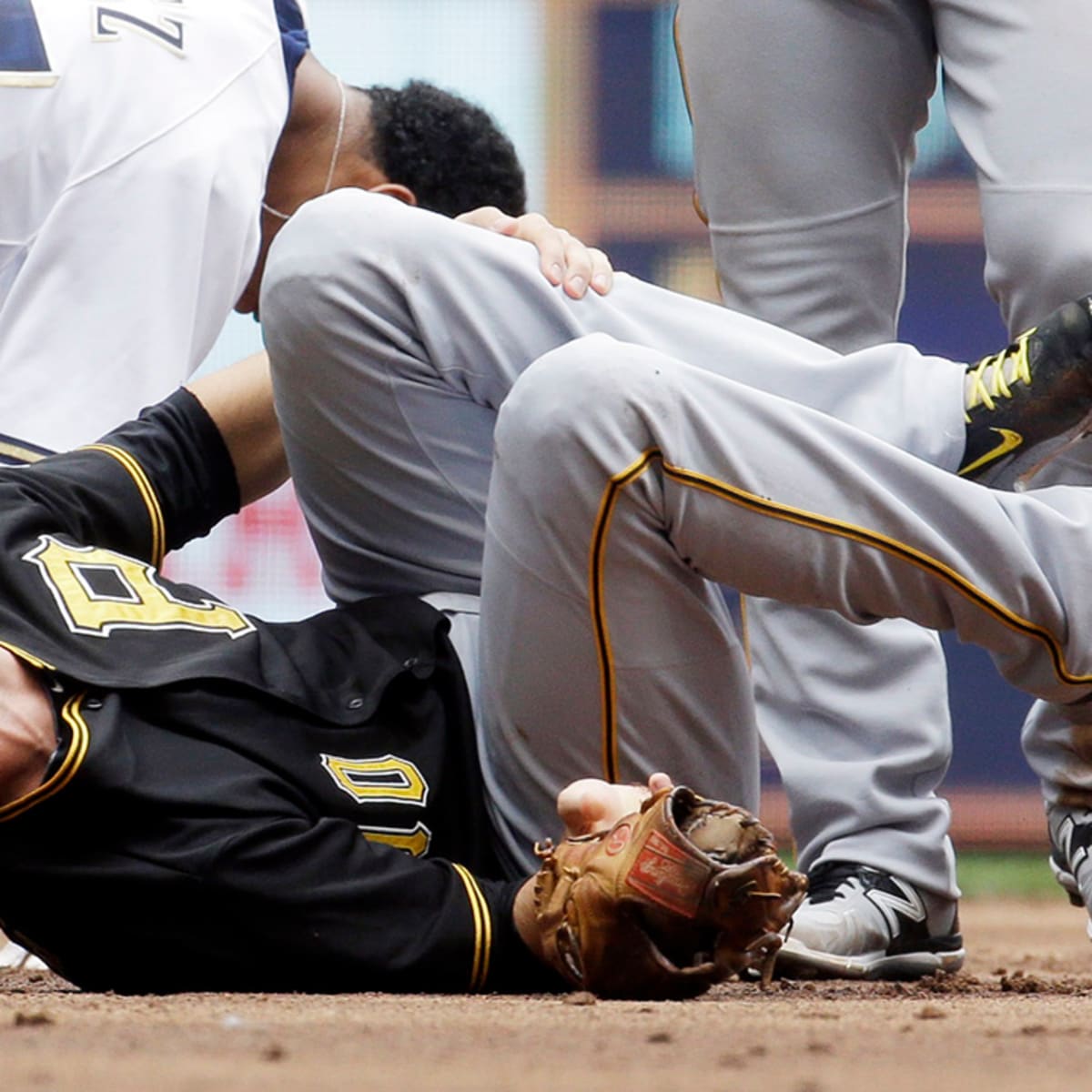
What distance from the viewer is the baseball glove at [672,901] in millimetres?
1075

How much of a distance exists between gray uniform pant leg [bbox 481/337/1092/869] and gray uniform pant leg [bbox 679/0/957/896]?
0.26 meters

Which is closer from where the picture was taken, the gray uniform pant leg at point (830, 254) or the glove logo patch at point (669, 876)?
the glove logo patch at point (669, 876)

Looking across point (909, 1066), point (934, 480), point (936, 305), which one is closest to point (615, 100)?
point (936, 305)

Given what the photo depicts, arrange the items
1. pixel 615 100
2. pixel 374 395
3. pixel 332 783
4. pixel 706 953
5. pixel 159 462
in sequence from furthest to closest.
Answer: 1. pixel 615 100
2. pixel 159 462
3. pixel 374 395
4. pixel 332 783
5. pixel 706 953

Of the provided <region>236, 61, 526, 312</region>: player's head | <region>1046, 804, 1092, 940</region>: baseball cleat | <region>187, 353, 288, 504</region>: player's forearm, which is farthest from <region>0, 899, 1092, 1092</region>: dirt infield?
<region>236, 61, 526, 312</region>: player's head

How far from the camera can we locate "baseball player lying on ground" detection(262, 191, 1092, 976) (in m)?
1.29

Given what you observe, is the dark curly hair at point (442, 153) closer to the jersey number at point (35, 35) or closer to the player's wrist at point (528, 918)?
the jersey number at point (35, 35)

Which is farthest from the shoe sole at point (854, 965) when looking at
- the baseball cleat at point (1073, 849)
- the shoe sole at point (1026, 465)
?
the shoe sole at point (1026, 465)

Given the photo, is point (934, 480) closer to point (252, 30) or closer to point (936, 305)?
point (252, 30)

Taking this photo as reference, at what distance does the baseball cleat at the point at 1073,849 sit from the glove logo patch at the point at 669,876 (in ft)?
1.43

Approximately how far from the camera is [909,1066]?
837mm

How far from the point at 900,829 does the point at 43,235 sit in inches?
37.4

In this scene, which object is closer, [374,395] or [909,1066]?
[909,1066]

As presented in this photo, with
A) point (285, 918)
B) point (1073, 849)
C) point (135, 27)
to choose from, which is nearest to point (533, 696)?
point (285, 918)
